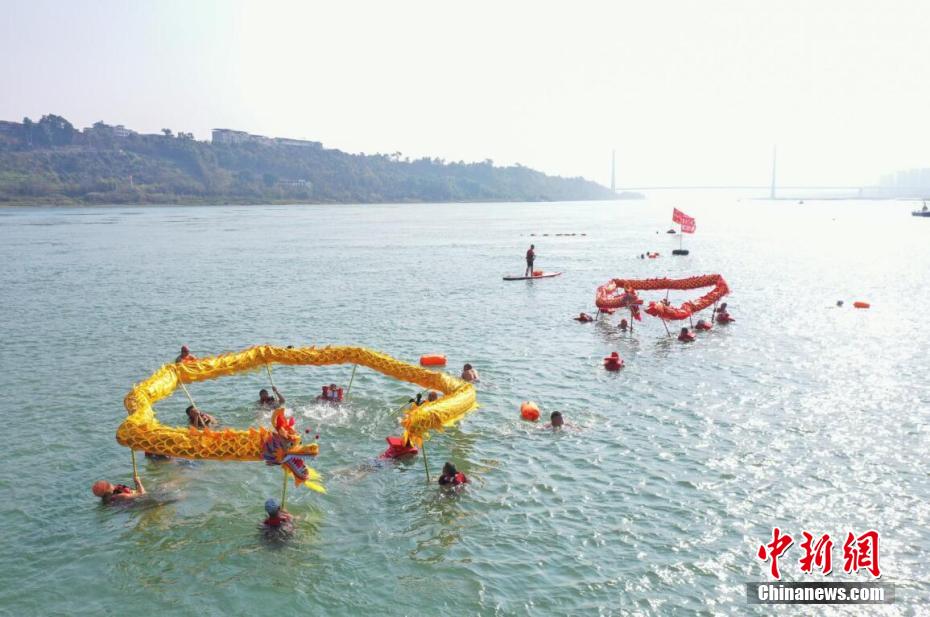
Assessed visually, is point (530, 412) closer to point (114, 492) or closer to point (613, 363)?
point (613, 363)

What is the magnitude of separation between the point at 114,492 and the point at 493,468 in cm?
1049

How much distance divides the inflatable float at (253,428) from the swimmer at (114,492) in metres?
1.92

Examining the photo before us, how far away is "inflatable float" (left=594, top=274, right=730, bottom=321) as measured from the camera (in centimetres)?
3742

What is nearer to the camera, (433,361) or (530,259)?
(433,361)

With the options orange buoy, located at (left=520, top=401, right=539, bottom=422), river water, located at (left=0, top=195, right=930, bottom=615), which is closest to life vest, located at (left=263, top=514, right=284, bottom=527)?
river water, located at (left=0, top=195, right=930, bottom=615)

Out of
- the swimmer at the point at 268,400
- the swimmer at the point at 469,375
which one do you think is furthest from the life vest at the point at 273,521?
the swimmer at the point at 469,375

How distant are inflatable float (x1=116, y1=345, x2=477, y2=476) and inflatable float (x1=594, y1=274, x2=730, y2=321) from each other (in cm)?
1788

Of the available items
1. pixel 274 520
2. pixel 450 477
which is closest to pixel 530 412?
pixel 450 477

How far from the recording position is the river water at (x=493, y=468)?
14.9m

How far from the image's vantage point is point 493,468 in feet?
67.5

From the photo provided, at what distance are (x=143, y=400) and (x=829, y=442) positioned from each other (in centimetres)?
2113

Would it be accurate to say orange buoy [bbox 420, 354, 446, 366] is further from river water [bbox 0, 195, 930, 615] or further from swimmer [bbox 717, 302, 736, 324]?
swimmer [bbox 717, 302, 736, 324]

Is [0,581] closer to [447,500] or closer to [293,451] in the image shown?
[293,451]

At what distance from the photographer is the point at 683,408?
25547 millimetres
